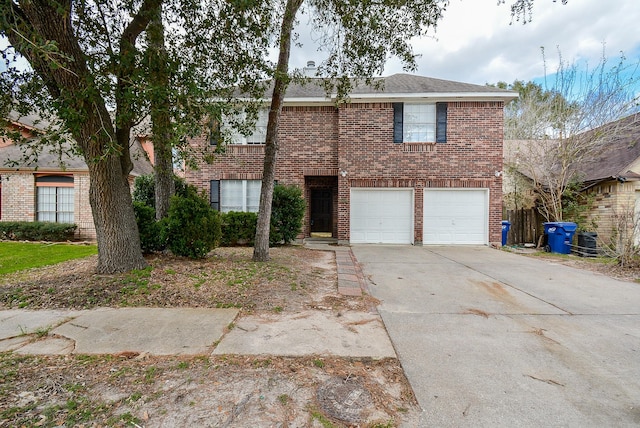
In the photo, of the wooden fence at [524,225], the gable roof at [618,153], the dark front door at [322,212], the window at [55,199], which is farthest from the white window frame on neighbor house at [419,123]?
the window at [55,199]

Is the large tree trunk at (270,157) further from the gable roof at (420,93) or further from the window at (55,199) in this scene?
the window at (55,199)

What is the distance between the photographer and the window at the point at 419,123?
1050 cm

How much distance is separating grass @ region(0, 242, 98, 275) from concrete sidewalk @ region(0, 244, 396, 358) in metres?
3.54

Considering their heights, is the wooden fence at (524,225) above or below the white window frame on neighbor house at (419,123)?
below

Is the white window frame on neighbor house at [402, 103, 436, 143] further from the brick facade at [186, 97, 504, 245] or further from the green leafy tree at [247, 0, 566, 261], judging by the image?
the green leafy tree at [247, 0, 566, 261]

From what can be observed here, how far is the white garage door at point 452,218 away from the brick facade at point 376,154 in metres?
0.28

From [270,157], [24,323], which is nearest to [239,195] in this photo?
[270,157]

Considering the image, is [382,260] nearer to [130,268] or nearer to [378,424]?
[130,268]

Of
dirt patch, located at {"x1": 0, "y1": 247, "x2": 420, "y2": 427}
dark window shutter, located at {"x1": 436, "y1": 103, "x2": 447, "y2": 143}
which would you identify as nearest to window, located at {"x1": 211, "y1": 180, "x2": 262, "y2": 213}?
dark window shutter, located at {"x1": 436, "y1": 103, "x2": 447, "y2": 143}

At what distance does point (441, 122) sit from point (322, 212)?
5.96 meters

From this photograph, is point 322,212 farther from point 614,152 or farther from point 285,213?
point 614,152

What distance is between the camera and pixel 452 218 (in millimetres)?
10711

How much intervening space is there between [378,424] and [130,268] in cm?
475

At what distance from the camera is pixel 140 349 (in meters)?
2.77
